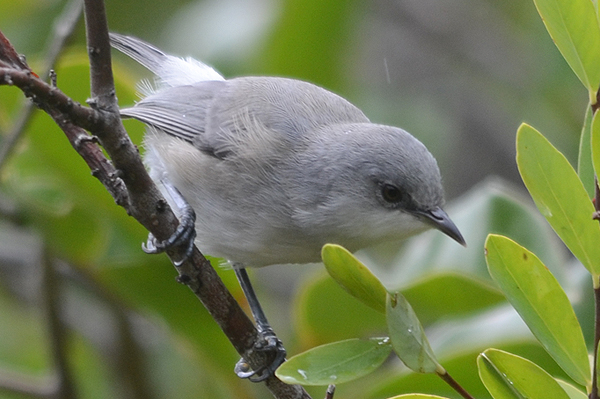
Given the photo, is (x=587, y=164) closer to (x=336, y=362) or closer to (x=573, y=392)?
(x=573, y=392)

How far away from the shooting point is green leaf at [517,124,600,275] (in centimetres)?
153

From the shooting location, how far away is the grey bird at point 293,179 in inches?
104

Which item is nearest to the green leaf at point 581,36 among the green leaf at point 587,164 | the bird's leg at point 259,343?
the green leaf at point 587,164

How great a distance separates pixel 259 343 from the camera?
2311 millimetres

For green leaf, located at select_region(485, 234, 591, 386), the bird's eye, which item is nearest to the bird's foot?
the bird's eye

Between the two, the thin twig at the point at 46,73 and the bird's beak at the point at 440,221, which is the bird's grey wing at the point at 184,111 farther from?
the bird's beak at the point at 440,221

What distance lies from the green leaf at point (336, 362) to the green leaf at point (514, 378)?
21cm

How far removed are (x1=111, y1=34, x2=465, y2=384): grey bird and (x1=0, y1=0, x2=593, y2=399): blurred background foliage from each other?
34 cm

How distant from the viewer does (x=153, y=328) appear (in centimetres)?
413

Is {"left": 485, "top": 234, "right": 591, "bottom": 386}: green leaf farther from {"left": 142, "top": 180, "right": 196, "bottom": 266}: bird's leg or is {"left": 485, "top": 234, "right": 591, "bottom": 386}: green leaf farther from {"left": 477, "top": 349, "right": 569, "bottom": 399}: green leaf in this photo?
{"left": 142, "top": 180, "right": 196, "bottom": 266}: bird's leg

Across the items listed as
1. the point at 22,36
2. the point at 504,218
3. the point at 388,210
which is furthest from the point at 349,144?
the point at 22,36

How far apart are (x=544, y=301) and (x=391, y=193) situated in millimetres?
1131

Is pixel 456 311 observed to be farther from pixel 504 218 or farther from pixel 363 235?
pixel 363 235

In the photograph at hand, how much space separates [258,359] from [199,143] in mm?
950
